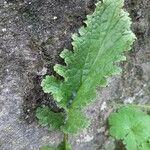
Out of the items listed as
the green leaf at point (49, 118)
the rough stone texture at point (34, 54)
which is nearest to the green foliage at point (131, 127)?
the rough stone texture at point (34, 54)

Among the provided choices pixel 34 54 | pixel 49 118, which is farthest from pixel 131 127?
pixel 34 54

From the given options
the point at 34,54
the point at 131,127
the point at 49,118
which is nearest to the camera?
the point at 34,54

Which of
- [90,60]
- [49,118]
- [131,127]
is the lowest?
[131,127]

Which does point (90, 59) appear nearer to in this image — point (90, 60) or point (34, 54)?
point (90, 60)

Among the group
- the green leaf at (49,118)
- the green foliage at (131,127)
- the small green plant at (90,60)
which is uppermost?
the small green plant at (90,60)

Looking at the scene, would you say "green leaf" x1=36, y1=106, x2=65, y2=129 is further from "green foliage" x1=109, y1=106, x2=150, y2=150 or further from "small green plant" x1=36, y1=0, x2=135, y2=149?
"green foliage" x1=109, y1=106, x2=150, y2=150

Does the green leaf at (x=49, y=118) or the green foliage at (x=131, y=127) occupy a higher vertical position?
the green leaf at (x=49, y=118)

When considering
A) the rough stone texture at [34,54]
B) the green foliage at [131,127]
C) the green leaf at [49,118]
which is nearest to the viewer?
the rough stone texture at [34,54]

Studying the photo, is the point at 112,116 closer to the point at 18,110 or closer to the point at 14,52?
the point at 18,110

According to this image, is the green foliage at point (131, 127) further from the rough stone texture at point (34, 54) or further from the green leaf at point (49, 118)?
the green leaf at point (49, 118)
